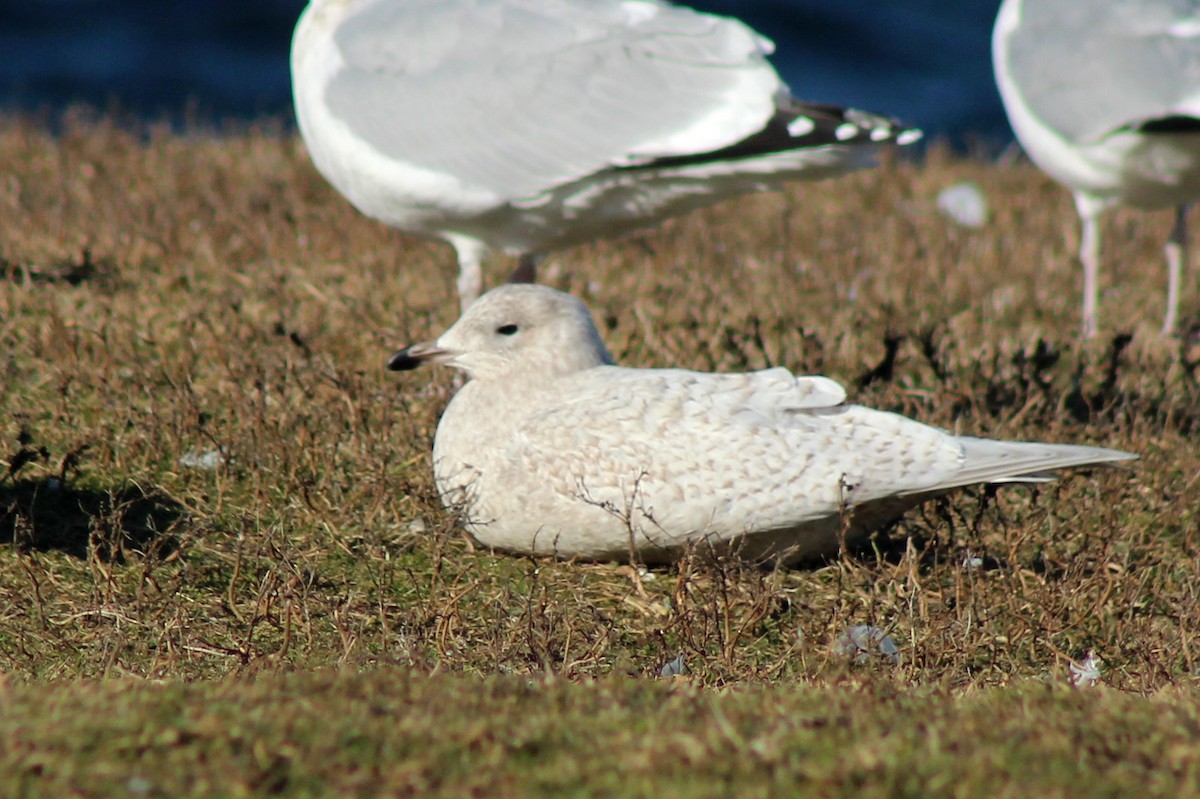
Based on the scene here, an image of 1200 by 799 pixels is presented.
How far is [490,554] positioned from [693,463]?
0.75 m

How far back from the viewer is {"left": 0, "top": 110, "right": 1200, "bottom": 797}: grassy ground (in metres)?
2.64

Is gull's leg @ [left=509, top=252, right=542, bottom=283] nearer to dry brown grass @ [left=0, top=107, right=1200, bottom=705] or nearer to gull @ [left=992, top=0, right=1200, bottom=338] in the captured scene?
dry brown grass @ [left=0, top=107, right=1200, bottom=705]

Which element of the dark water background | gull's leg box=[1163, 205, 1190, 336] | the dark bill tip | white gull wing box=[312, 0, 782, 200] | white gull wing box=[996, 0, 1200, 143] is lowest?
the dark water background

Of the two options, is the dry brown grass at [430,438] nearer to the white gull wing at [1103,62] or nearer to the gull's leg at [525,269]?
the gull's leg at [525,269]

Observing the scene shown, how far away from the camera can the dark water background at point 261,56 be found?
19.5 metres

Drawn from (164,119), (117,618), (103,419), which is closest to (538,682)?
(117,618)

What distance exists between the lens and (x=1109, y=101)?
6.79 meters

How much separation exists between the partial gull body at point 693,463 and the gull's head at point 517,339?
0.32 ft

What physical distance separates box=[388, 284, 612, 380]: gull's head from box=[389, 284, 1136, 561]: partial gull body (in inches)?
3.8

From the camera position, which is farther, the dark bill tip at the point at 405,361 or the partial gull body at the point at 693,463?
the dark bill tip at the point at 405,361

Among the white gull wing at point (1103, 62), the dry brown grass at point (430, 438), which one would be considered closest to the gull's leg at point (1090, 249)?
the dry brown grass at point (430, 438)

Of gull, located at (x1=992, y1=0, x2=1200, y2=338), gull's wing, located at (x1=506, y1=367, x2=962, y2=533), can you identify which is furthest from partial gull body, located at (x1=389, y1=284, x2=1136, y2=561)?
gull, located at (x1=992, y1=0, x2=1200, y2=338)

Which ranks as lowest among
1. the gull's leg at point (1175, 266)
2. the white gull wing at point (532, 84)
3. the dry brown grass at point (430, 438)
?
the gull's leg at point (1175, 266)

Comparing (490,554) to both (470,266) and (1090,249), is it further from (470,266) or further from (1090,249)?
(1090,249)
